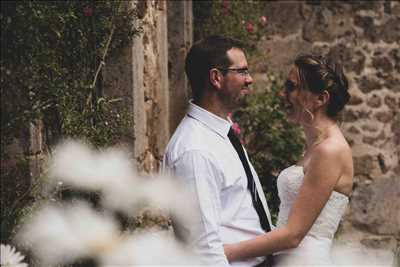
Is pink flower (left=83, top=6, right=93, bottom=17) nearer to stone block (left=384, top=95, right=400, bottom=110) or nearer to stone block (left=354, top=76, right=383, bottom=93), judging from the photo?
stone block (left=354, top=76, right=383, bottom=93)

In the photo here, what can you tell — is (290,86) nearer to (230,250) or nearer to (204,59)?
(204,59)

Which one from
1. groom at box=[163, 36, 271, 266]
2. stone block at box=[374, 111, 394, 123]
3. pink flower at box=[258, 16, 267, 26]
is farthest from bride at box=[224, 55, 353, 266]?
stone block at box=[374, 111, 394, 123]

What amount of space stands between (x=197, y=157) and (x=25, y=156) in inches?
54.3

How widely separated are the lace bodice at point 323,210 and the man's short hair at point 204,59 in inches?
19.9

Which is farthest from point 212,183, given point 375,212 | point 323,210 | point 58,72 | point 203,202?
point 375,212

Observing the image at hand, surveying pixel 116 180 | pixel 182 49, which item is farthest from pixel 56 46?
pixel 116 180

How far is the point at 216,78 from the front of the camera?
2342 mm

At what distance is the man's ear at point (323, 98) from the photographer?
268 centimetres

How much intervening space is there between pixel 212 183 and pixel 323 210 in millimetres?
680

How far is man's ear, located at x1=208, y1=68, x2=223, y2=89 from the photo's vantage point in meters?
2.33

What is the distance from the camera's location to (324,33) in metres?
6.93

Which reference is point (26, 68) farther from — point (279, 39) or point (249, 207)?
point (279, 39)

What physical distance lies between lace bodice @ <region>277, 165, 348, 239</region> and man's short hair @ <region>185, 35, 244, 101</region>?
0.51m

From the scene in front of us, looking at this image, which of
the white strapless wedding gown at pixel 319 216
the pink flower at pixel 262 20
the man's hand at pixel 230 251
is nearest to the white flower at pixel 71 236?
the man's hand at pixel 230 251
